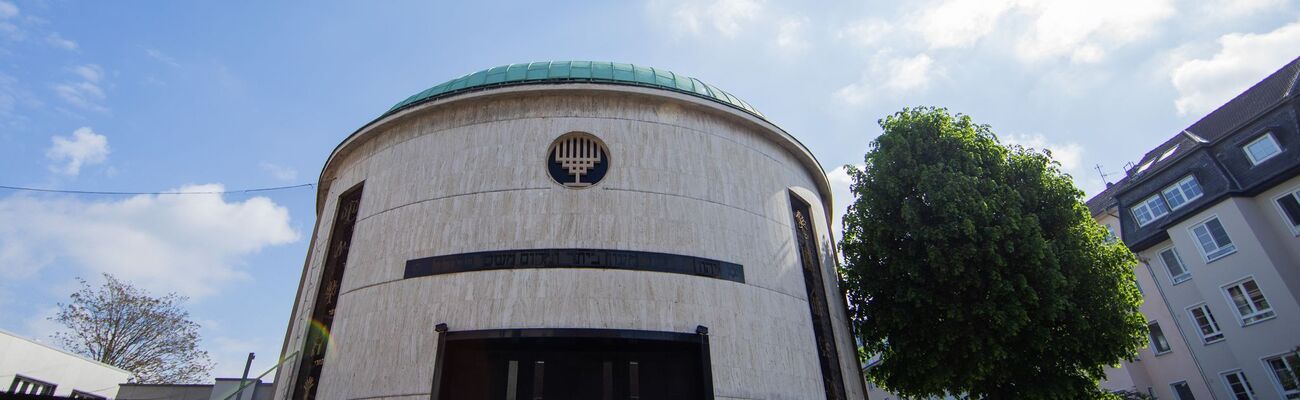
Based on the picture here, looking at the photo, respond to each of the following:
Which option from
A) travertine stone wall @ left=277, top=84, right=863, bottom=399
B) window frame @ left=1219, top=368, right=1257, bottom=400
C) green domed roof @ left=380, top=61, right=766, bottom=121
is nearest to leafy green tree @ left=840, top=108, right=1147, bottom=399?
travertine stone wall @ left=277, top=84, right=863, bottom=399

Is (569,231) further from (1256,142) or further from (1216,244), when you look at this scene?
(1256,142)

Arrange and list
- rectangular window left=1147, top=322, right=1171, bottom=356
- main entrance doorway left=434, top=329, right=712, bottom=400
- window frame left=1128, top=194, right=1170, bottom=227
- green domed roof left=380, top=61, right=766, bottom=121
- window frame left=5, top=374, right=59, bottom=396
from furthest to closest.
Result: 1. rectangular window left=1147, top=322, right=1171, bottom=356
2. window frame left=1128, top=194, right=1170, bottom=227
3. window frame left=5, top=374, right=59, bottom=396
4. green domed roof left=380, top=61, right=766, bottom=121
5. main entrance doorway left=434, top=329, right=712, bottom=400

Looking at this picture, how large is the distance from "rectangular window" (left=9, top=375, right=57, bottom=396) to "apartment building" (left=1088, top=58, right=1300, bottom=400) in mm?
40732

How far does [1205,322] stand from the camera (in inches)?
909

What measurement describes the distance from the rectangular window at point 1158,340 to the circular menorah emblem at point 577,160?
2496 cm

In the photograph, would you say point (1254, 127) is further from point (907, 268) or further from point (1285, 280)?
point (907, 268)

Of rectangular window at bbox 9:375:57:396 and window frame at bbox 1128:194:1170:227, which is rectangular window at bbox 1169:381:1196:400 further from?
rectangular window at bbox 9:375:57:396

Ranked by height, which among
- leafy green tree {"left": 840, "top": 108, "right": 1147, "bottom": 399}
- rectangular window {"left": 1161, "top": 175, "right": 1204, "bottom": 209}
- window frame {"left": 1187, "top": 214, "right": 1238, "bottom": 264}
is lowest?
leafy green tree {"left": 840, "top": 108, "right": 1147, "bottom": 399}

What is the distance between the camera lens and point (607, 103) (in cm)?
1652

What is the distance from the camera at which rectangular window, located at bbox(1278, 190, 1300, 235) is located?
19.9m

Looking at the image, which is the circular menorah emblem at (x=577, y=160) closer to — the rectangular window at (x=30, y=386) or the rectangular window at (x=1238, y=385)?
the rectangular window at (x=30, y=386)

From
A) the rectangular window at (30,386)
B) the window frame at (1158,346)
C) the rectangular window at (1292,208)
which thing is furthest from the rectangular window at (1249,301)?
the rectangular window at (30,386)

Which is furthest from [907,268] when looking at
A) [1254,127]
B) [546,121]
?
[1254,127]

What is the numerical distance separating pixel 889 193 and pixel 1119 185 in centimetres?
2045
